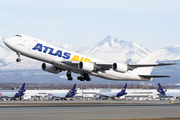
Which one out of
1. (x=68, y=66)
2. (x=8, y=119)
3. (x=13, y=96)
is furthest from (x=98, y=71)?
(x=13, y=96)

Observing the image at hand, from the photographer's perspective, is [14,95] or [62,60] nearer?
[62,60]

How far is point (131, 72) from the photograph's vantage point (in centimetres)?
6128

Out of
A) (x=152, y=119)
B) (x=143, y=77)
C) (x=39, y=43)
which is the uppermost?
(x=39, y=43)

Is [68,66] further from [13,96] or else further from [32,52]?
[13,96]

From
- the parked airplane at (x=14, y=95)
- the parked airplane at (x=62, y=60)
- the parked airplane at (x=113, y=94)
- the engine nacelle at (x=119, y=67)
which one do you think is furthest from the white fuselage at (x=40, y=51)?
the parked airplane at (x=113, y=94)

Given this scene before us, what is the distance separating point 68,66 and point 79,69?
198 cm

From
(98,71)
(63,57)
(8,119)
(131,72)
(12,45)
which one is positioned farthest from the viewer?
(131,72)

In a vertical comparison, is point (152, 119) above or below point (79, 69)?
below

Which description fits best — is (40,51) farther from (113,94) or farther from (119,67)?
(113,94)

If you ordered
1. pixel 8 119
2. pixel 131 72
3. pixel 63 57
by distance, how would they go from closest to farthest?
pixel 8 119 < pixel 63 57 < pixel 131 72

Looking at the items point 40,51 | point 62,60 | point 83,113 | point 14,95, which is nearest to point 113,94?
point 14,95

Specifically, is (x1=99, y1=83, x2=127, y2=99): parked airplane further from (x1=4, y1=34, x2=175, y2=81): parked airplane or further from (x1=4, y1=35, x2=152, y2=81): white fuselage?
(x1=4, y1=35, x2=152, y2=81): white fuselage

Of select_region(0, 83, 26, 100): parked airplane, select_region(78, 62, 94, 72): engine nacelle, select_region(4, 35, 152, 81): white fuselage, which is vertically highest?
select_region(4, 35, 152, 81): white fuselage

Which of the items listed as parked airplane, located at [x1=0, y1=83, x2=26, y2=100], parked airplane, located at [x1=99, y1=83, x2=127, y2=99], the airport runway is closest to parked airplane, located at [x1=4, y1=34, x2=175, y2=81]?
the airport runway
